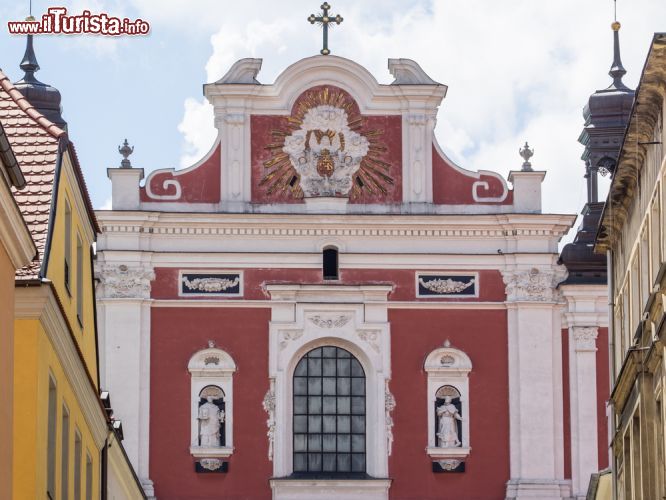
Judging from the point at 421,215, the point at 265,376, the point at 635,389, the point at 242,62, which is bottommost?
the point at 635,389

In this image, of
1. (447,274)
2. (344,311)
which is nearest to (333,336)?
(344,311)

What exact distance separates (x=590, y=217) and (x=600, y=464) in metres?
4.23

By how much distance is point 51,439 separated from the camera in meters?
17.4

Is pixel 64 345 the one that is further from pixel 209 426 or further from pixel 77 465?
pixel 209 426

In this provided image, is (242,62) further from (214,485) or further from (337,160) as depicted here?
(214,485)

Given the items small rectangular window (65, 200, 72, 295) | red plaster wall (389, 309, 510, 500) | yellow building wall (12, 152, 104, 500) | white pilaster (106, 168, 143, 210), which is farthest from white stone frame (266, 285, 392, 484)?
small rectangular window (65, 200, 72, 295)

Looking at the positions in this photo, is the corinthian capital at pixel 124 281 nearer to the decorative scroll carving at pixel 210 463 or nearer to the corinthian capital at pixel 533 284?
the decorative scroll carving at pixel 210 463

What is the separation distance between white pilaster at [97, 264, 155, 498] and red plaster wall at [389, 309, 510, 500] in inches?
158

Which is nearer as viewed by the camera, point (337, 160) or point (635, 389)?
point (635, 389)

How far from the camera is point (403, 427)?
3650 cm

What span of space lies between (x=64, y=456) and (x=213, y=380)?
18179 millimetres

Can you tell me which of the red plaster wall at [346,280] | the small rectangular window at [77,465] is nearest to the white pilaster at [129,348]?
the red plaster wall at [346,280]

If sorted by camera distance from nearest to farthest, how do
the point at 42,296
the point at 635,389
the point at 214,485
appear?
the point at 42,296 < the point at 635,389 < the point at 214,485

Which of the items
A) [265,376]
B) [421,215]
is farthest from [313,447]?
[421,215]
